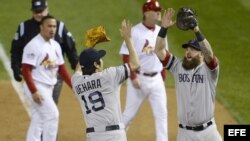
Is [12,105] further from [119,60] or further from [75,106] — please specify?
[119,60]

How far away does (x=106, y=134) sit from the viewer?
29.4 ft

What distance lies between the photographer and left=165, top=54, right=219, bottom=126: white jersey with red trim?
936cm

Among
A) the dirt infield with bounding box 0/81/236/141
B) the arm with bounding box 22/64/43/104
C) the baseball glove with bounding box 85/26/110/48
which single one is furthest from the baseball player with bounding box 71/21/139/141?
the dirt infield with bounding box 0/81/236/141

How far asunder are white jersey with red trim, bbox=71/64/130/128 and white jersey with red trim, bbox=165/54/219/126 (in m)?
0.86

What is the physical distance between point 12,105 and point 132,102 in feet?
8.38

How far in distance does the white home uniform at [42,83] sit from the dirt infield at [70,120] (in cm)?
113

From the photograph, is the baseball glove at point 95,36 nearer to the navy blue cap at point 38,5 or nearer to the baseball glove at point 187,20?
the baseball glove at point 187,20

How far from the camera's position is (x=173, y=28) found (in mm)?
16312

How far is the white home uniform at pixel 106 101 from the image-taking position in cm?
894

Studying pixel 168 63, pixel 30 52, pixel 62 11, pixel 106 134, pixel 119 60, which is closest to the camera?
pixel 106 134

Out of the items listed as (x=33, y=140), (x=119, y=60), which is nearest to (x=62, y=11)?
(x=119, y=60)

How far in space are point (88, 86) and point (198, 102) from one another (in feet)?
4.33

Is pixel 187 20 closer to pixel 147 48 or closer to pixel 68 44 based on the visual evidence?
pixel 147 48

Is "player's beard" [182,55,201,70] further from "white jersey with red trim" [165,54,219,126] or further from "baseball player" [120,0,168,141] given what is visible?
"baseball player" [120,0,168,141]
